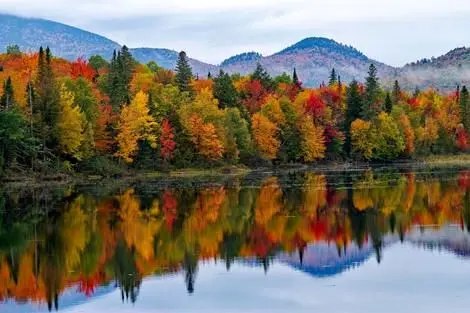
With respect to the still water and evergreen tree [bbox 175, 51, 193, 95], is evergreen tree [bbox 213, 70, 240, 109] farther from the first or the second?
the still water

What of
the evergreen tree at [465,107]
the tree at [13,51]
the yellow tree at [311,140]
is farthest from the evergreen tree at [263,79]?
the tree at [13,51]

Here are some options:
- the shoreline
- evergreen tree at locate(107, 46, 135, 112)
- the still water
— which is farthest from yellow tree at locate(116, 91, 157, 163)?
the still water

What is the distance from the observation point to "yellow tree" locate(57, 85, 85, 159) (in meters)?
88.4

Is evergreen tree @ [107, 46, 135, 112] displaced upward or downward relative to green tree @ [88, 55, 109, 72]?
downward

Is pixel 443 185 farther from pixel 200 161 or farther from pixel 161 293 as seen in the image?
pixel 161 293

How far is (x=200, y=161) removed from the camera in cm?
10562

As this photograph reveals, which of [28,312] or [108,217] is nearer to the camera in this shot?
[28,312]

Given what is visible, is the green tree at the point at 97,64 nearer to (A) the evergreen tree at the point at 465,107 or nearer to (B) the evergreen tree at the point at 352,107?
(B) the evergreen tree at the point at 352,107

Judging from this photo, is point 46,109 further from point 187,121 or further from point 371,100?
point 371,100

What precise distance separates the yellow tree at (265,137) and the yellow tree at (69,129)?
31975mm

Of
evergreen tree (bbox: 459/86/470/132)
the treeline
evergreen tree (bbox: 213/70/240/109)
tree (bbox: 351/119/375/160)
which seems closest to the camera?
the treeline

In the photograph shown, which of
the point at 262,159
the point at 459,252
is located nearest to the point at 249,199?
the point at 459,252

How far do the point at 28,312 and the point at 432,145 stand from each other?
424 ft

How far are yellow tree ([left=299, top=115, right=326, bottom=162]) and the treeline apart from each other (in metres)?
0.20
